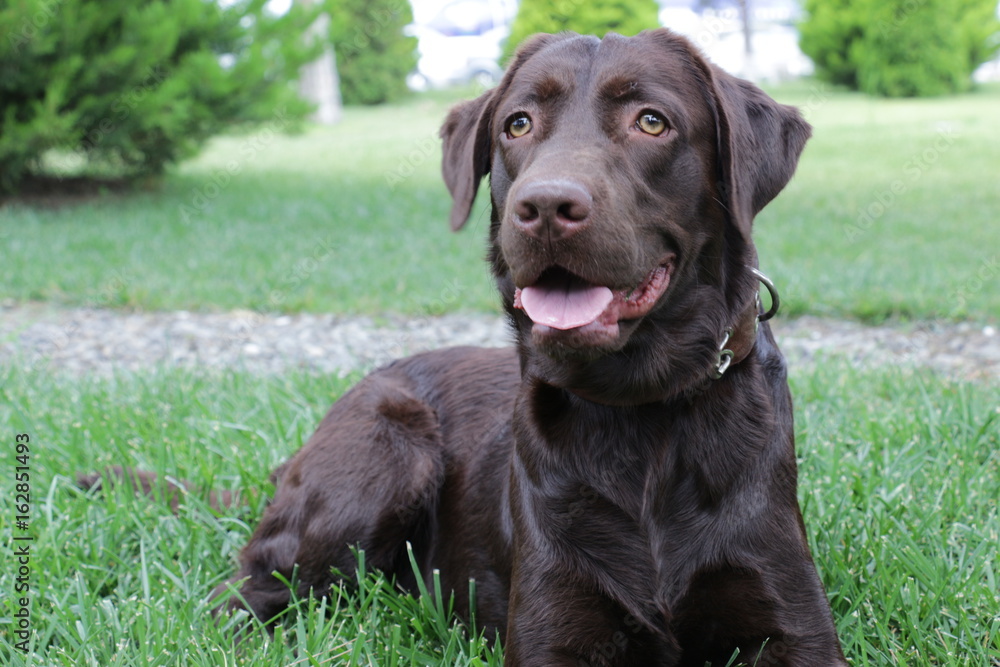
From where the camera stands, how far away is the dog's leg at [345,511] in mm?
2936

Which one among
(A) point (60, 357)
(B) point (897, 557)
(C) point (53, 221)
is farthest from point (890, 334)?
(C) point (53, 221)

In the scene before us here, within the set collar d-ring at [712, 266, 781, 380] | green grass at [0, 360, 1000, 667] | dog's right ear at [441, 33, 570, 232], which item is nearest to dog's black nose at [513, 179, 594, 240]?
collar d-ring at [712, 266, 781, 380]

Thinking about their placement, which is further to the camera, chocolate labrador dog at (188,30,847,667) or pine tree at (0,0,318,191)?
pine tree at (0,0,318,191)

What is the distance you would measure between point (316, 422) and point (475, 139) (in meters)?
1.91

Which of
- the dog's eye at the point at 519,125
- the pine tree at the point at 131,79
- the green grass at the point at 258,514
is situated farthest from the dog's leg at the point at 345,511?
the pine tree at the point at 131,79

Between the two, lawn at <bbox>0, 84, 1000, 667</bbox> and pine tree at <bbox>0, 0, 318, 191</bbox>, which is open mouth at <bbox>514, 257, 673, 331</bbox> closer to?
lawn at <bbox>0, 84, 1000, 667</bbox>

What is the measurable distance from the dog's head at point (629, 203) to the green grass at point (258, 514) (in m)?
0.89

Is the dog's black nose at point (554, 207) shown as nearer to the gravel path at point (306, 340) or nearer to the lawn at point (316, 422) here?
the lawn at point (316, 422)

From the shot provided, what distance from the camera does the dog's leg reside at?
294 centimetres

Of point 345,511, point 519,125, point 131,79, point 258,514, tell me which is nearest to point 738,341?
point 519,125

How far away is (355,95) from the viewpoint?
29.8 metres

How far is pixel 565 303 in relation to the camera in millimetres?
2146

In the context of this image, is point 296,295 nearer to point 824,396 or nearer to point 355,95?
point 824,396

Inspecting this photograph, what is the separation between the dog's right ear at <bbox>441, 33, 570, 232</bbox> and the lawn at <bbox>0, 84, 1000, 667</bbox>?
999mm
